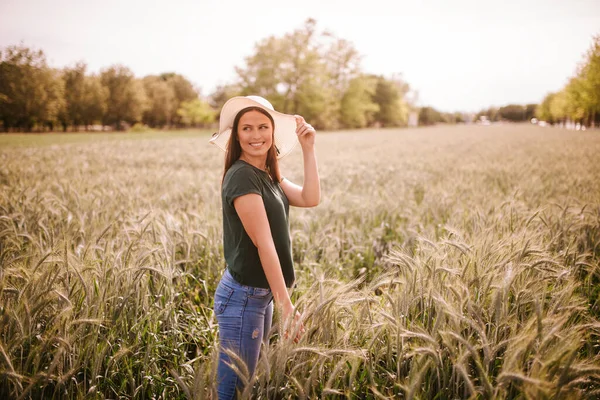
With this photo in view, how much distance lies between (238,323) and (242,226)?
557 millimetres

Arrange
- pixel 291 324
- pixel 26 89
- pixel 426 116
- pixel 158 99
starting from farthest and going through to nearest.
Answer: pixel 426 116, pixel 158 99, pixel 26 89, pixel 291 324

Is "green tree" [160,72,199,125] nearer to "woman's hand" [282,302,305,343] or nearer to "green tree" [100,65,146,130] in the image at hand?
"green tree" [100,65,146,130]

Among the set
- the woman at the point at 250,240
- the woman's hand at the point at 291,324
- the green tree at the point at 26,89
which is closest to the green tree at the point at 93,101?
the green tree at the point at 26,89

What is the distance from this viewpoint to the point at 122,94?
6072cm

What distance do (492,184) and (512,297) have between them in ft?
17.2

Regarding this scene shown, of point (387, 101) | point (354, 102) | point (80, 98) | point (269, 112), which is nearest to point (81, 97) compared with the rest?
point (80, 98)

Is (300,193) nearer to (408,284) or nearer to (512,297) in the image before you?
(408,284)

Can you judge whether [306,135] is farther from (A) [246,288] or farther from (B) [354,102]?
(B) [354,102]

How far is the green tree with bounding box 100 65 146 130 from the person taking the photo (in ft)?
199

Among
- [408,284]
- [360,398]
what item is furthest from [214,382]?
[408,284]

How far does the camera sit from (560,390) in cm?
118

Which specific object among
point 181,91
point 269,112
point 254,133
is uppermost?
point 181,91

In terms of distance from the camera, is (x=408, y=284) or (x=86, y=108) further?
(x=86, y=108)

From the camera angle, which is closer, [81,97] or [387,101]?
[81,97]
